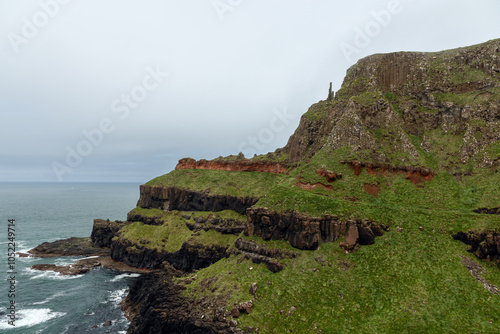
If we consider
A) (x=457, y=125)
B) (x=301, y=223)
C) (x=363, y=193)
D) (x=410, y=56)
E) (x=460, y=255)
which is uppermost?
(x=410, y=56)

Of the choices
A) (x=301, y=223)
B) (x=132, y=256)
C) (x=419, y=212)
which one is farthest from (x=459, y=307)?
(x=132, y=256)

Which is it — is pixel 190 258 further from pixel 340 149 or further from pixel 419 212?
pixel 419 212

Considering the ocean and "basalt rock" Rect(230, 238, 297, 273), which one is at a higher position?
"basalt rock" Rect(230, 238, 297, 273)

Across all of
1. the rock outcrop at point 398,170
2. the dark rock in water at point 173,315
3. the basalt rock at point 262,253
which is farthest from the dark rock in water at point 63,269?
the rock outcrop at point 398,170

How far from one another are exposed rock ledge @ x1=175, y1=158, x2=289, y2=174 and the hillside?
259 cm

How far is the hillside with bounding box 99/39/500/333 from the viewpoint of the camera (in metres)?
32.4

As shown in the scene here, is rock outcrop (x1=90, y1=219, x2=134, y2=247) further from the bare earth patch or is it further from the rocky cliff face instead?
the bare earth patch

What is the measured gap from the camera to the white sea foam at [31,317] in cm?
4267

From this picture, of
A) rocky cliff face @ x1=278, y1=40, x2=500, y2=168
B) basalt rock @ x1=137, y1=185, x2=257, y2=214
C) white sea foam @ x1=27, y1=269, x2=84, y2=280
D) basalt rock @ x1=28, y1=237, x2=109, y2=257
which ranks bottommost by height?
white sea foam @ x1=27, y1=269, x2=84, y2=280

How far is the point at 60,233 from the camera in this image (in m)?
105

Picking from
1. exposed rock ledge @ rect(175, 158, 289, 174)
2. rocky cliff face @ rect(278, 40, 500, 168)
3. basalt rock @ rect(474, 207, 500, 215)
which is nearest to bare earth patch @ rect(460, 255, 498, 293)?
basalt rock @ rect(474, 207, 500, 215)

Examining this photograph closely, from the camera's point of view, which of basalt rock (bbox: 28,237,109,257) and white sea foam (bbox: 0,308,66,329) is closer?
white sea foam (bbox: 0,308,66,329)

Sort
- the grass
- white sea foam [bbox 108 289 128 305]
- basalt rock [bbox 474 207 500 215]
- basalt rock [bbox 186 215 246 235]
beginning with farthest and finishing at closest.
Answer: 1. basalt rock [bbox 186 215 246 235]
2. white sea foam [bbox 108 289 128 305]
3. basalt rock [bbox 474 207 500 215]
4. the grass

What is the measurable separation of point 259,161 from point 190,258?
Answer: 3810 centimetres
